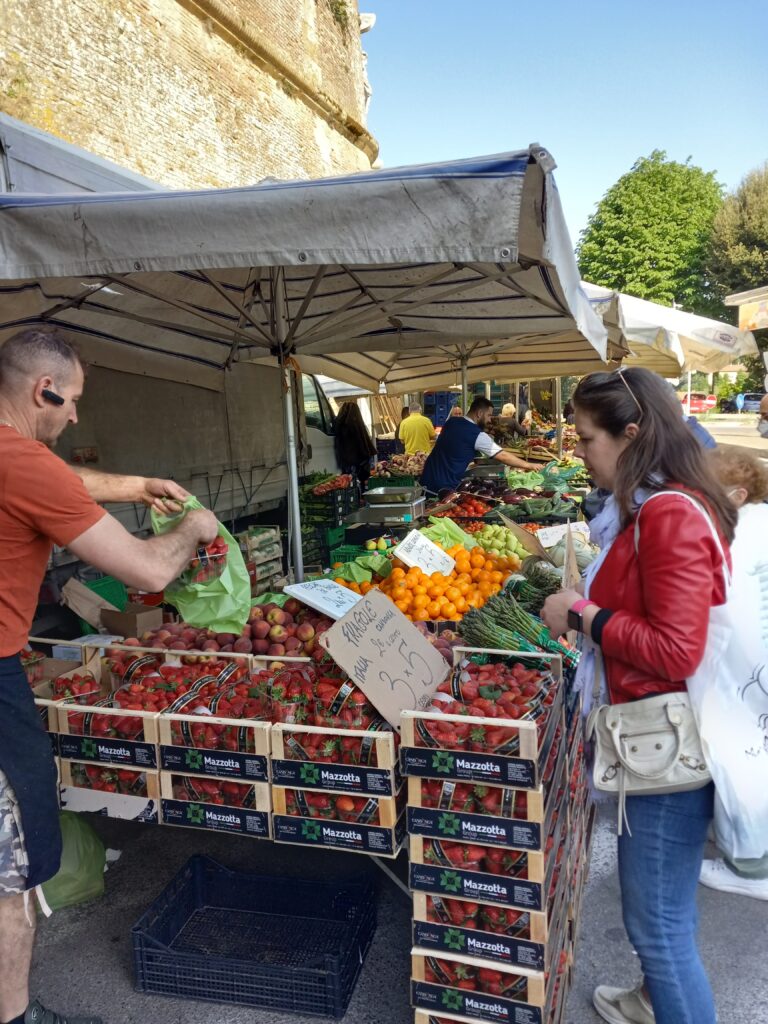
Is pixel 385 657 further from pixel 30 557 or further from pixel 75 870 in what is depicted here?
pixel 75 870

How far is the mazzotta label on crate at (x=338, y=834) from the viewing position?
215cm

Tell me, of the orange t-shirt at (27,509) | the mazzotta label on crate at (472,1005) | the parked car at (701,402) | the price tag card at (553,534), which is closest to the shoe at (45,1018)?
the mazzotta label on crate at (472,1005)

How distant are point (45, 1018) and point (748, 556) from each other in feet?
8.17

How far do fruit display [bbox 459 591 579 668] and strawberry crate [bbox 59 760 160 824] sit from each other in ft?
4.38

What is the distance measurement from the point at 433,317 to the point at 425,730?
14.6 feet

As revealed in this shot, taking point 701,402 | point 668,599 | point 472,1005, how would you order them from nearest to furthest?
point 668,599, point 472,1005, point 701,402

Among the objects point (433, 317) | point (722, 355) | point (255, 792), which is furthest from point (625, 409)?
point (722, 355)

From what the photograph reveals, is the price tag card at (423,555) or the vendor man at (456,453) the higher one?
the vendor man at (456,453)

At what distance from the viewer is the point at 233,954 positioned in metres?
2.55

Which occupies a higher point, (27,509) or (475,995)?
(27,509)

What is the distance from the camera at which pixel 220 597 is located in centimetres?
260

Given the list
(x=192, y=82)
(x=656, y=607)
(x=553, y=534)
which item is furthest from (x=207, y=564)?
(x=192, y=82)

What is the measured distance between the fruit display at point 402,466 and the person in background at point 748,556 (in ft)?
26.9

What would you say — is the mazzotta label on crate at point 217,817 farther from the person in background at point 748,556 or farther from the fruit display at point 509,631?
the person in background at point 748,556
